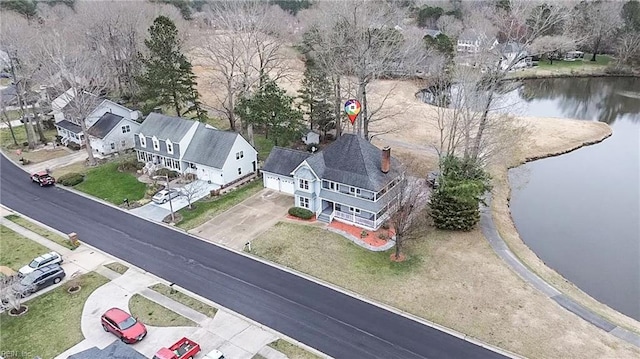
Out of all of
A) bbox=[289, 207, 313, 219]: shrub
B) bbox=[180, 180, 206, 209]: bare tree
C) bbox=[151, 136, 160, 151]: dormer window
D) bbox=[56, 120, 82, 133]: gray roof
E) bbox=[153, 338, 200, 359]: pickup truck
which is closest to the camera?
bbox=[153, 338, 200, 359]: pickup truck

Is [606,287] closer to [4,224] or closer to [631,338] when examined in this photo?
[631,338]

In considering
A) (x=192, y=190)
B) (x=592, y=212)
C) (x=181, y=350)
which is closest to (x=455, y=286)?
(x=181, y=350)

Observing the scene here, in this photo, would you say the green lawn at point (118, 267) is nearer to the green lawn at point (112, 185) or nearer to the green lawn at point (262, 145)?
the green lawn at point (112, 185)

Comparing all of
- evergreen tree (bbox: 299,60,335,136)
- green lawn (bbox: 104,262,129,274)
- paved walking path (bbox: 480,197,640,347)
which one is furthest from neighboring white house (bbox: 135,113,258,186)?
paved walking path (bbox: 480,197,640,347)

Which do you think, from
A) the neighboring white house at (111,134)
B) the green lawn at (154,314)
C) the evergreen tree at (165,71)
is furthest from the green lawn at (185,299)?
the evergreen tree at (165,71)

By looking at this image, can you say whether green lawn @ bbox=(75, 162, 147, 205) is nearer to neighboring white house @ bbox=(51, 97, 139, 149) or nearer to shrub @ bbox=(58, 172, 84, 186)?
shrub @ bbox=(58, 172, 84, 186)

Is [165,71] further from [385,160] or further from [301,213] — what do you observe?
[385,160]
